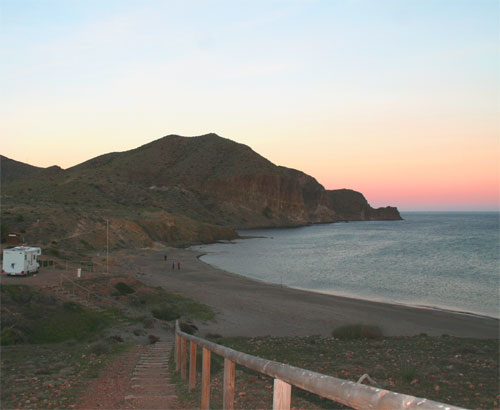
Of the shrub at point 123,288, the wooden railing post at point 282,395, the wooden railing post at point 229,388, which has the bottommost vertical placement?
the shrub at point 123,288

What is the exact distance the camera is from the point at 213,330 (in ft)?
71.5

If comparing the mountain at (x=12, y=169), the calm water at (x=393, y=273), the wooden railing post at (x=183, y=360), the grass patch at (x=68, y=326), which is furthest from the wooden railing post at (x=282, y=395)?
the mountain at (x=12, y=169)

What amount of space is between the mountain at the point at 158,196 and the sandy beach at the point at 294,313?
75.4ft

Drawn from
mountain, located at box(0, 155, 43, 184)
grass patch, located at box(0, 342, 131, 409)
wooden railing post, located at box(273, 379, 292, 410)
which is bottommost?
grass patch, located at box(0, 342, 131, 409)

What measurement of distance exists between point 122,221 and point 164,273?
29889 millimetres

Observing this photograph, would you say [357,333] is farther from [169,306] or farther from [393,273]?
[393,273]

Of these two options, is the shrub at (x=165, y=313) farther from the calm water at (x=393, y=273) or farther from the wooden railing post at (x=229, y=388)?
the wooden railing post at (x=229, y=388)

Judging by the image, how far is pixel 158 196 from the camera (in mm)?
130750

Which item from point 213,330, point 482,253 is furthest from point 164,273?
point 482,253

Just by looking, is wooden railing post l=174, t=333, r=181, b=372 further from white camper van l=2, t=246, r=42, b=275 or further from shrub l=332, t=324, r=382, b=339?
white camper van l=2, t=246, r=42, b=275

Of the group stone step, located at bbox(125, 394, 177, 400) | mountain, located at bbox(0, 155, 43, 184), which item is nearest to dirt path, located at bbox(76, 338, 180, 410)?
stone step, located at bbox(125, 394, 177, 400)

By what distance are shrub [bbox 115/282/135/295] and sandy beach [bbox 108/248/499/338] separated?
5.26 m

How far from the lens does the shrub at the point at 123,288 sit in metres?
25.6

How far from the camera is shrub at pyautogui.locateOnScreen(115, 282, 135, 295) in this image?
25641 millimetres
